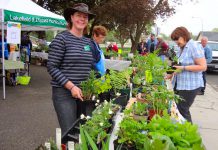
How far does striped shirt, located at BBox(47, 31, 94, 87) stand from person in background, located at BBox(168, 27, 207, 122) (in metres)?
1.55

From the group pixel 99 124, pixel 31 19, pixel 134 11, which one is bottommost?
pixel 99 124

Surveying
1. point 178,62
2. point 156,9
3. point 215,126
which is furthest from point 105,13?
point 178,62

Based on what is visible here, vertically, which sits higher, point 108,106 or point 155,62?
point 155,62

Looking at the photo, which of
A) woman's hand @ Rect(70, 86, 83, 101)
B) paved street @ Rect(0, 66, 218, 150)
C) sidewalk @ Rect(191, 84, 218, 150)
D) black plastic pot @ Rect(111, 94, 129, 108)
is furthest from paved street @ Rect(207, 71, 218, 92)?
woman's hand @ Rect(70, 86, 83, 101)

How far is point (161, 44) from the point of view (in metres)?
13.2

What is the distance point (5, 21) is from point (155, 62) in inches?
193

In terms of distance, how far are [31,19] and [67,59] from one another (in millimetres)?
5860

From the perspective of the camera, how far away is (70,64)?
2633mm

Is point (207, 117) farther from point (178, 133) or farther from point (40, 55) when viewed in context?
point (40, 55)

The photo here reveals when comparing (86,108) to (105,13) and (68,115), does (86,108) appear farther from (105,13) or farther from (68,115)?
(105,13)

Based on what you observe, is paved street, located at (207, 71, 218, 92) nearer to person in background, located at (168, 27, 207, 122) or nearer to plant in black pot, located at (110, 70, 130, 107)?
person in background, located at (168, 27, 207, 122)

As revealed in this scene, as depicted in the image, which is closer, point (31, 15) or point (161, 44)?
point (31, 15)

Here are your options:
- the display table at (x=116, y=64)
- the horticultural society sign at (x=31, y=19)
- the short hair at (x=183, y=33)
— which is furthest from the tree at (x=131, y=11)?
the short hair at (x=183, y=33)

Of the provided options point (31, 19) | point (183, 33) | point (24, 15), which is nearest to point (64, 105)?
point (183, 33)
